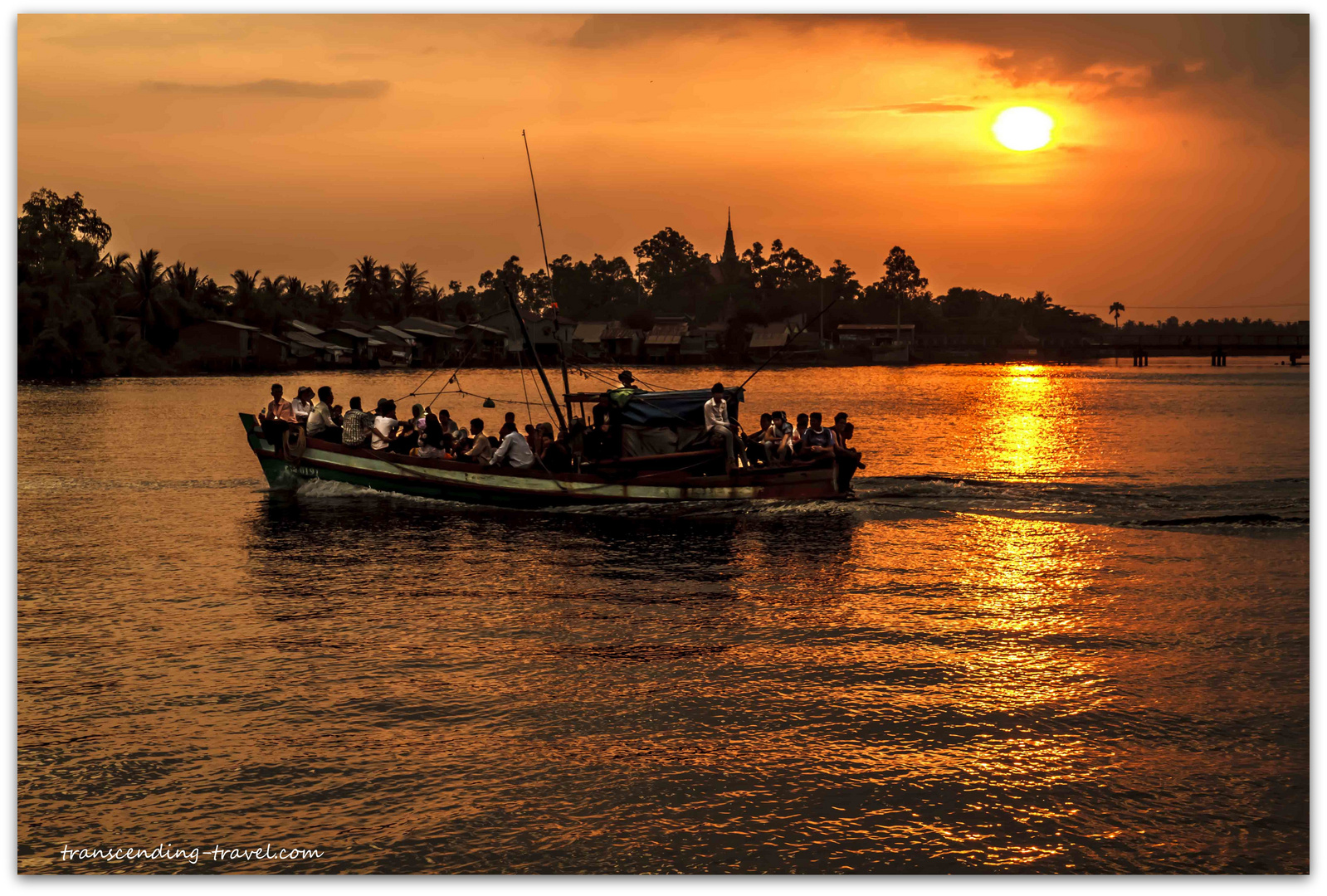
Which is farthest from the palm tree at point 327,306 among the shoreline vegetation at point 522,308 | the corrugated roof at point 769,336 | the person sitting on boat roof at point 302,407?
the person sitting on boat roof at point 302,407

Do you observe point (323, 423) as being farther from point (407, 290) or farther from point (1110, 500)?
point (407, 290)

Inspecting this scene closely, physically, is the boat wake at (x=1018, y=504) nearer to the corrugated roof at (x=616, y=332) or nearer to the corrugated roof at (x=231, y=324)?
the corrugated roof at (x=231, y=324)

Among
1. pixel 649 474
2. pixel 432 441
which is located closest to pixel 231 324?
pixel 432 441

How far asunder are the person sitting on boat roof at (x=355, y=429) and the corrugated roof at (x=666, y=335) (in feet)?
362

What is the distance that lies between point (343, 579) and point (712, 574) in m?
5.00

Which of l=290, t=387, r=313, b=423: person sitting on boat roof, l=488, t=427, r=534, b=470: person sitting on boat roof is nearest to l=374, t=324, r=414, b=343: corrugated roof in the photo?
l=290, t=387, r=313, b=423: person sitting on boat roof

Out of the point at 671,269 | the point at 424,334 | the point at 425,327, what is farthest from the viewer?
the point at 671,269

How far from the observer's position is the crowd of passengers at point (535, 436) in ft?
72.2

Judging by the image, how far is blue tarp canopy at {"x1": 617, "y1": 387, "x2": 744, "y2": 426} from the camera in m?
21.8

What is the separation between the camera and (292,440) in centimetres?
2388

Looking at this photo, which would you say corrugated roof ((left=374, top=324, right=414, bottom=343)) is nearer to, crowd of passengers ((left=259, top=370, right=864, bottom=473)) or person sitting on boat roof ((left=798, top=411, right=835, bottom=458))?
crowd of passengers ((left=259, top=370, right=864, bottom=473))

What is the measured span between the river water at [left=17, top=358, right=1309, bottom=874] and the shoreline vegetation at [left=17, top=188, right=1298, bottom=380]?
13.4 meters

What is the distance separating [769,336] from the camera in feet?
457

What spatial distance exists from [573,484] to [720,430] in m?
2.92
